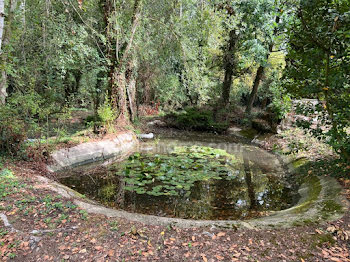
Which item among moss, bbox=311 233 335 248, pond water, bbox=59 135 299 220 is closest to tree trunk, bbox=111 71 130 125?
pond water, bbox=59 135 299 220

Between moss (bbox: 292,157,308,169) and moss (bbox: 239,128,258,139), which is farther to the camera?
moss (bbox: 239,128,258,139)

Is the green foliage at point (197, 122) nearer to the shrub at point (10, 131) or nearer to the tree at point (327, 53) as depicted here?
the shrub at point (10, 131)

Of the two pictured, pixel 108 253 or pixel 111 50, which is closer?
pixel 108 253

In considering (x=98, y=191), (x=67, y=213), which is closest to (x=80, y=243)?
(x=67, y=213)

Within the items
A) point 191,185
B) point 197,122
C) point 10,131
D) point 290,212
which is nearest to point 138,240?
point 290,212

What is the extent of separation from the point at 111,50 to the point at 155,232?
7621 mm

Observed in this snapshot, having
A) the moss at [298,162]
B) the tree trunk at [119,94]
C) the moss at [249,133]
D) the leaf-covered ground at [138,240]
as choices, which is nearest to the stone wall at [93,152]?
the tree trunk at [119,94]

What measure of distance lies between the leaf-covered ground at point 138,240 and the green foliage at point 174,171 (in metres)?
1.96

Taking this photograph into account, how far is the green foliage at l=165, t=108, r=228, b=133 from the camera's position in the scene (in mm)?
12982

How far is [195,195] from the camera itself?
17.0 feet

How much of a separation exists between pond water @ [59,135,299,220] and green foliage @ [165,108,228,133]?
15.5 feet

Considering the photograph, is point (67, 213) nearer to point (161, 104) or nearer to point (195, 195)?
point (195, 195)

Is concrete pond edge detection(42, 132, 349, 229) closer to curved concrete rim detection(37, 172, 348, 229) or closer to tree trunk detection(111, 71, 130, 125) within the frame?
curved concrete rim detection(37, 172, 348, 229)

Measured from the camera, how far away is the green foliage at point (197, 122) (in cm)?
1298
